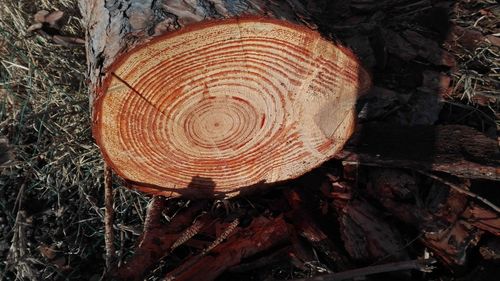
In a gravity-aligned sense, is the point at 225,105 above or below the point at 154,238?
above

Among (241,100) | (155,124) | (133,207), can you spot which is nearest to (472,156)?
(241,100)

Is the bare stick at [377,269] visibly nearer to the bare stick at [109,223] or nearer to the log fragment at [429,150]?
the log fragment at [429,150]

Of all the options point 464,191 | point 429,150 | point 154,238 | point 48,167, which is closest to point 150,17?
point 154,238

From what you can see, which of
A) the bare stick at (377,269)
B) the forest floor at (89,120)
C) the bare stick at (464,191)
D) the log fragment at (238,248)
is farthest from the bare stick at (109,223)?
the bare stick at (464,191)

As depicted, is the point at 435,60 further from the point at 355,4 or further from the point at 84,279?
the point at 84,279

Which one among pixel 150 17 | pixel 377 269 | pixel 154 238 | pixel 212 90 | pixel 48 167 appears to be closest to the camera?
pixel 150 17

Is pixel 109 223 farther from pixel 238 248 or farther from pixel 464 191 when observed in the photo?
pixel 464 191
